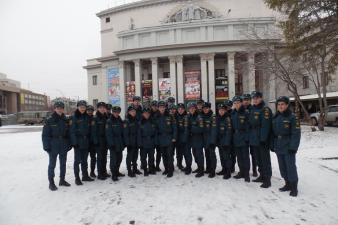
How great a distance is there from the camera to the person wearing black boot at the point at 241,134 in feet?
23.4

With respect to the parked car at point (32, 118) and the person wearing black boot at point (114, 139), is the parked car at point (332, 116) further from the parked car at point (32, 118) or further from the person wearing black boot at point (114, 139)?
the parked car at point (32, 118)

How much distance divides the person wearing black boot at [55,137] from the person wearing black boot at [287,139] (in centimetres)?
488

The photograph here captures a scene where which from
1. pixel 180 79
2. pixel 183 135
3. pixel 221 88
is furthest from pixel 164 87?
pixel 183 135

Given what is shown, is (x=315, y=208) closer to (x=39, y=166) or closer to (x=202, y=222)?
(x=202, y=222)

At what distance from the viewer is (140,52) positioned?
4588cm

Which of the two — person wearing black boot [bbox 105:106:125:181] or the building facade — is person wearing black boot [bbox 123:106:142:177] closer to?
person wearing black boot [bbox 105:106:125:181]

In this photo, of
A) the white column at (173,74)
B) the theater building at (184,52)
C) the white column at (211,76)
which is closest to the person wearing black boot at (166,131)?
the theater building at (184,52)

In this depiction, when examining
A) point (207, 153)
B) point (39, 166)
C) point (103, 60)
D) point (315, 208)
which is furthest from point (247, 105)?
point (103, 60)

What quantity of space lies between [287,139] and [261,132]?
2.11ft

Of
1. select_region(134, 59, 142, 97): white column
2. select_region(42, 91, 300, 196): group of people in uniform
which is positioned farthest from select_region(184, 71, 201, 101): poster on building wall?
select_region(42, 91, 300, 196): group of people in uniform

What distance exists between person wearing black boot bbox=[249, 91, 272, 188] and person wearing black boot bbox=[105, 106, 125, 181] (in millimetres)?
3355

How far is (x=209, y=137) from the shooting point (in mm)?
7625

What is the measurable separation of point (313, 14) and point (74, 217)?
44.6 ft

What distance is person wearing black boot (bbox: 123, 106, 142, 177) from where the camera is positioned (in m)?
7.86
